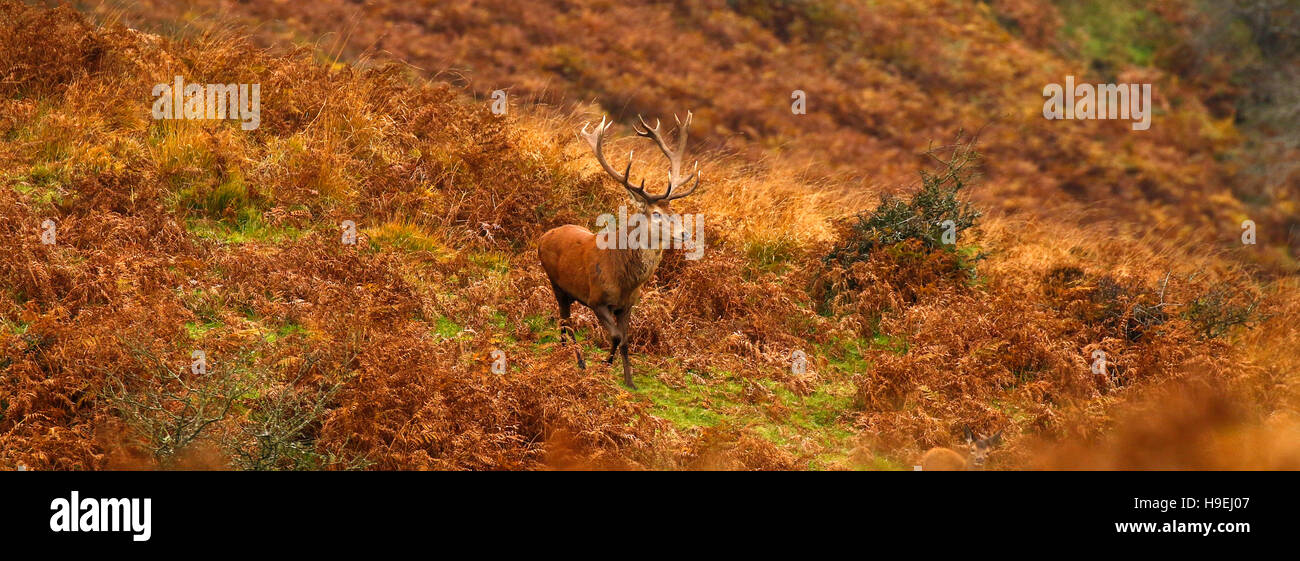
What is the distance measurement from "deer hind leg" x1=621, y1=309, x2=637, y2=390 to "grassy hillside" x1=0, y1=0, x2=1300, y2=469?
0.14 metres

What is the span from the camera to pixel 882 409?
7.46 meters

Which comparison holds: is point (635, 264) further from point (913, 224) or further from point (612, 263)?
point (913, 224)

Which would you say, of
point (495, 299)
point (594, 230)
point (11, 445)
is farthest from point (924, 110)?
point (11, 445)

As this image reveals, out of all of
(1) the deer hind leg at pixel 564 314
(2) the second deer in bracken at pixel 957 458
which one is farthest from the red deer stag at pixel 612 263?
(2) the second deer in bracken at pixel 957 458

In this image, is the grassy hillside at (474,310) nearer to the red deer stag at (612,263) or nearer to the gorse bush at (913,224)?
the gorse bush at (913,224)

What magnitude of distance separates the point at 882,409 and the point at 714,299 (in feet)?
5.88

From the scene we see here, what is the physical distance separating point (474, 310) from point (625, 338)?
1.61 metres

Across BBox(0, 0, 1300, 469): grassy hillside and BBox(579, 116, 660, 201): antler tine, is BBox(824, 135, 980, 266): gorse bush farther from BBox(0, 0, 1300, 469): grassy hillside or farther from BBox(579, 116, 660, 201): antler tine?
BBox(579, 116, 660, 201): antler tine

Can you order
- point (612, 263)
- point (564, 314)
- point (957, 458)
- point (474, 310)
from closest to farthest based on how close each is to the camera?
point (957, 458), point (612, 263), point (564, 314), point (474, 310)

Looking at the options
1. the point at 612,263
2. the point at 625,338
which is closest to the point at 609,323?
the point at 625,338

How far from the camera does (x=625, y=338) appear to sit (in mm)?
7273

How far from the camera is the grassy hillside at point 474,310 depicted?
20.2 feet

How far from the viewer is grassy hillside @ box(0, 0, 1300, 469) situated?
6172 mm
